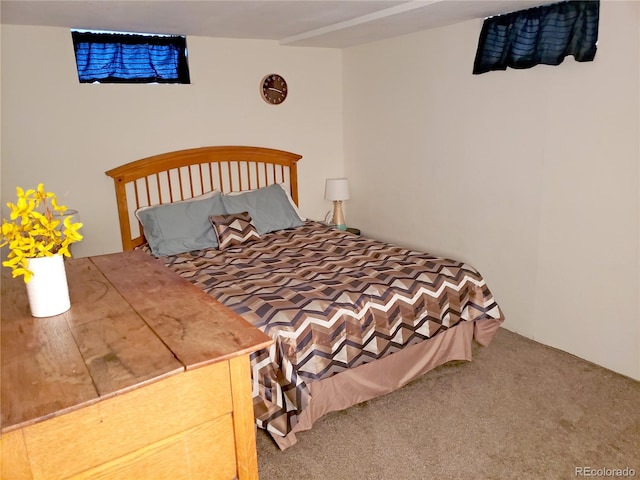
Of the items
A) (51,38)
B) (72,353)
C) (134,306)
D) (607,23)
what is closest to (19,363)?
(72,353)

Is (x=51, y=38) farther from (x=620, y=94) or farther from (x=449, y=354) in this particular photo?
(x=620, y=94)

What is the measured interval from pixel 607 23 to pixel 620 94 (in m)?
0.37

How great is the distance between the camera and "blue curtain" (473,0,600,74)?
8.27 feet

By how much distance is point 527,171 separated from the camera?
9.83 feet

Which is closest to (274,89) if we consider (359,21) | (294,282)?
(359,21)

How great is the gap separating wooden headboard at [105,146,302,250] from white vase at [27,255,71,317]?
7.16 feet

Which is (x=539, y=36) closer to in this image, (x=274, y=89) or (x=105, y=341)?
(x=274, y=89)

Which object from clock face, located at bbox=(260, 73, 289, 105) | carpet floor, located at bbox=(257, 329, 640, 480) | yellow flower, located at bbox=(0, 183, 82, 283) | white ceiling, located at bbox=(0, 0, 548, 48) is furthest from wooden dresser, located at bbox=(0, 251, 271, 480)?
clock face, located at bbox=(260, 73, 289, 105)

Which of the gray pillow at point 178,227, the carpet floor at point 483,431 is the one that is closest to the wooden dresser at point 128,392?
the carpet floor at point 483,431

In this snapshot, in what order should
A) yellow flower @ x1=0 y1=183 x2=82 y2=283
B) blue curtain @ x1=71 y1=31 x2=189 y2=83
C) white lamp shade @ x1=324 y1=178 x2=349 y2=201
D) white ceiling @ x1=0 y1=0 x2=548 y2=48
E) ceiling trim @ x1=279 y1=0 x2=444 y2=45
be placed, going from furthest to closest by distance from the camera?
white lamp shade @ x1=324 y1=178 x2=349 y2=201, blue curtain @ x1=71 y1=31 x2=189 y2=83, ceiling trim @ x1=279 y1=0 x2=444 y2=45, white ceiling @ x1=0 y1=0 x2=548 y2=48, yellow flower @ x1=0 y1=183 x2=82 y2=283

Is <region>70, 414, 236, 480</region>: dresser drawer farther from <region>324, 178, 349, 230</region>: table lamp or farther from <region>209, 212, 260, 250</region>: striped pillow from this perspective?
<region>324, 178, 349, 230</region>: table lamp

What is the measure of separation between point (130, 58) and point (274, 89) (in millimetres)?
1164

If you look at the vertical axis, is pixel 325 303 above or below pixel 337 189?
below

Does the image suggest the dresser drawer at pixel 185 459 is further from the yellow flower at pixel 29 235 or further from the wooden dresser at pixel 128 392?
the yellow flower at pixel 29 235
